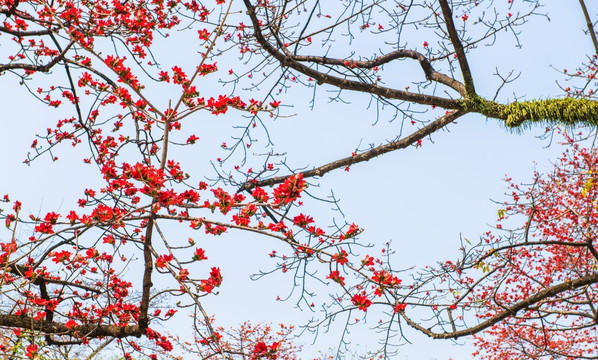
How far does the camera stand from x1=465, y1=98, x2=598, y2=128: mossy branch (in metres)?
5.45

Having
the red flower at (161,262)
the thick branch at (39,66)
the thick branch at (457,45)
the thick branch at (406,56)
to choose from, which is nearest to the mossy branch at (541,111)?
the thick branch at (457,45)

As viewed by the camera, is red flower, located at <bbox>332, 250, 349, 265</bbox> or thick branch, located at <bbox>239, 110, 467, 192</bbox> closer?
red flower, located at <bbox>332, 250, 349, 265</bbox>

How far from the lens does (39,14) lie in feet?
17.0

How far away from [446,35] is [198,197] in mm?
3636

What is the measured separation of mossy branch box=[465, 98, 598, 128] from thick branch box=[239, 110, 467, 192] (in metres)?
0.31

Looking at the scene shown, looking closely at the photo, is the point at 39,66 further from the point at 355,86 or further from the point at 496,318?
the point at 496,318

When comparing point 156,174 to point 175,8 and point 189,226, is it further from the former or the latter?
point 175,8

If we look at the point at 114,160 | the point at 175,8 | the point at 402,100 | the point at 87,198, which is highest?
the point at 175,8

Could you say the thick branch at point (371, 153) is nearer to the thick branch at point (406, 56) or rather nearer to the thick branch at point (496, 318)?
the thick branch at point (406, 56)

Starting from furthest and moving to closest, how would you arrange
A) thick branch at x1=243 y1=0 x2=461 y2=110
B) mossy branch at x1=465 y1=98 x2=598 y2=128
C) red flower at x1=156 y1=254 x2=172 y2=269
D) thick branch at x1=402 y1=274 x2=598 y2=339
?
mossy branch at x1=465 y1=98 x2=598 y2=128, thick branch at x1=243 y1=0 x2=461 y2=110, thick branch at x1=402 y1=274 x2=598 y2=339, red flower at x1=156 y1=254 x2=172 y2=269

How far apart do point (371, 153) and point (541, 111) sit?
76.9 inches

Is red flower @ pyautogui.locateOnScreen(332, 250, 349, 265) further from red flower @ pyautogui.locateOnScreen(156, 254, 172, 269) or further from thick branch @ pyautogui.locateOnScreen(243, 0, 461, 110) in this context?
thick branch @ pyautogui.locateOnScreen(243, 0, 461, 110)

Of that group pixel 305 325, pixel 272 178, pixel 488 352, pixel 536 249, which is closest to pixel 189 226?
pixel 305 325

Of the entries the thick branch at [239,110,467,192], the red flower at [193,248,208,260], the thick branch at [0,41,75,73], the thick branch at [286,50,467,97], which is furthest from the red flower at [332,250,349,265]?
the thick branch at [0,41,75,73]
